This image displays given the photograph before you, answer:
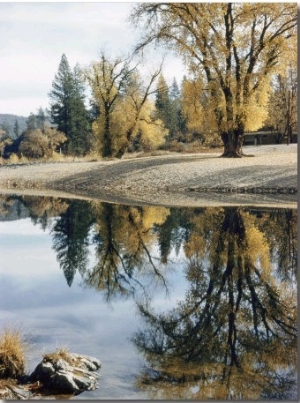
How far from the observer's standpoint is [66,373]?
3240 mm

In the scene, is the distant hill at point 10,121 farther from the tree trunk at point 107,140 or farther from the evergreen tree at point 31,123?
the tree trunk at point 107,140

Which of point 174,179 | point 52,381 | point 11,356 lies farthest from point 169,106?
point 52,381

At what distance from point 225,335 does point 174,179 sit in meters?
9.89

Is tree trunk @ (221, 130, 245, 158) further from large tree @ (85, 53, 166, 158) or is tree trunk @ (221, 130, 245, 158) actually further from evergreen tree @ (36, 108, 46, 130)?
evergreen tree @ (36, 108, 46, 130)

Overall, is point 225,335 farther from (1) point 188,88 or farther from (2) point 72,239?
(1) point 188,88

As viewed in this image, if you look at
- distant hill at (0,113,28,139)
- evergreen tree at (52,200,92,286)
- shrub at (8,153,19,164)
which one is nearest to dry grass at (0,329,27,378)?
evergreen tree at (52,200,92,286)

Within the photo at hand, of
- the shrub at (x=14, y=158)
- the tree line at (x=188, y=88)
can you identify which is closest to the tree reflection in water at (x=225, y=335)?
the tree line at (x=188, y=88)

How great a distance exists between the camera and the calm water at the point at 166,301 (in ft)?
11.3

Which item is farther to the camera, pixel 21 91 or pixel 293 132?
pixel 293 132

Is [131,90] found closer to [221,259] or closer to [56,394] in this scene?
[221,259]

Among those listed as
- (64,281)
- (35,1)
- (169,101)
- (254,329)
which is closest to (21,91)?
(35,1)

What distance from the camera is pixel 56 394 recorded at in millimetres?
3143

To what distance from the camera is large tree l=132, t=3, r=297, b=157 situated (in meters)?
11.2

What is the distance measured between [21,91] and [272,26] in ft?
21.9
